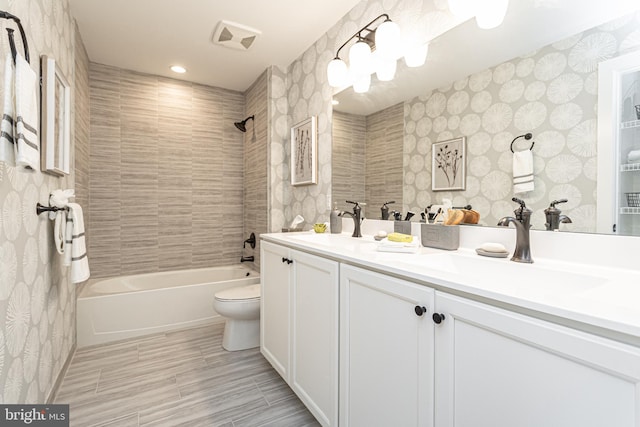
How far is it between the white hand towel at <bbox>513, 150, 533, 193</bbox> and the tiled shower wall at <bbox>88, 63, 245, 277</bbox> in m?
3.02

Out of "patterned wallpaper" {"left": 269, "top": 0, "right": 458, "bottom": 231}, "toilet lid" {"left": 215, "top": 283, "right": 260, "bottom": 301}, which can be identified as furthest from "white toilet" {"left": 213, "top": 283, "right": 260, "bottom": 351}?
"patterned wallpaper" {"left": 269, "top": 0, "right": 458, "bottom": 231}

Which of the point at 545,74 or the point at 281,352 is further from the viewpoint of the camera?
the point at 281,352

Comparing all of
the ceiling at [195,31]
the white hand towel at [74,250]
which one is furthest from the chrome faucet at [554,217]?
the white hand towel at [74,250]

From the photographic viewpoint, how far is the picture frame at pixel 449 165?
4.59 feet

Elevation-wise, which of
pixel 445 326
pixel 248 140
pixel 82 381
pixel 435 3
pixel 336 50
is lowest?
pixel 82 381

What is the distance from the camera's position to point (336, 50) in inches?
88.1

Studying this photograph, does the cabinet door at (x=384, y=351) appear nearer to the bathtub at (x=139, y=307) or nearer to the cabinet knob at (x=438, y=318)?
the cabinet knob at (x=438, y=318)

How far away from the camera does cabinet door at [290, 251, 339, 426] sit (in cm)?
127

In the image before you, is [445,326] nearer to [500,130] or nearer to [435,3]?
[500,130]

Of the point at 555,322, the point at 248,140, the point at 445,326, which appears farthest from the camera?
the point at 248,140

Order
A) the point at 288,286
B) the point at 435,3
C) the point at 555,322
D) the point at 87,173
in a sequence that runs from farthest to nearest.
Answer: the point at 87,173 < the point at 288,286 < the point at 435,3 < the point at 555,322

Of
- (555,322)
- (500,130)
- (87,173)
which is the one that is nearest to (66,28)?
(87,173)

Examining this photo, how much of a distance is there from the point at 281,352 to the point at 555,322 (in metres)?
1.46

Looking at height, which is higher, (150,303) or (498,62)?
(498,62)
